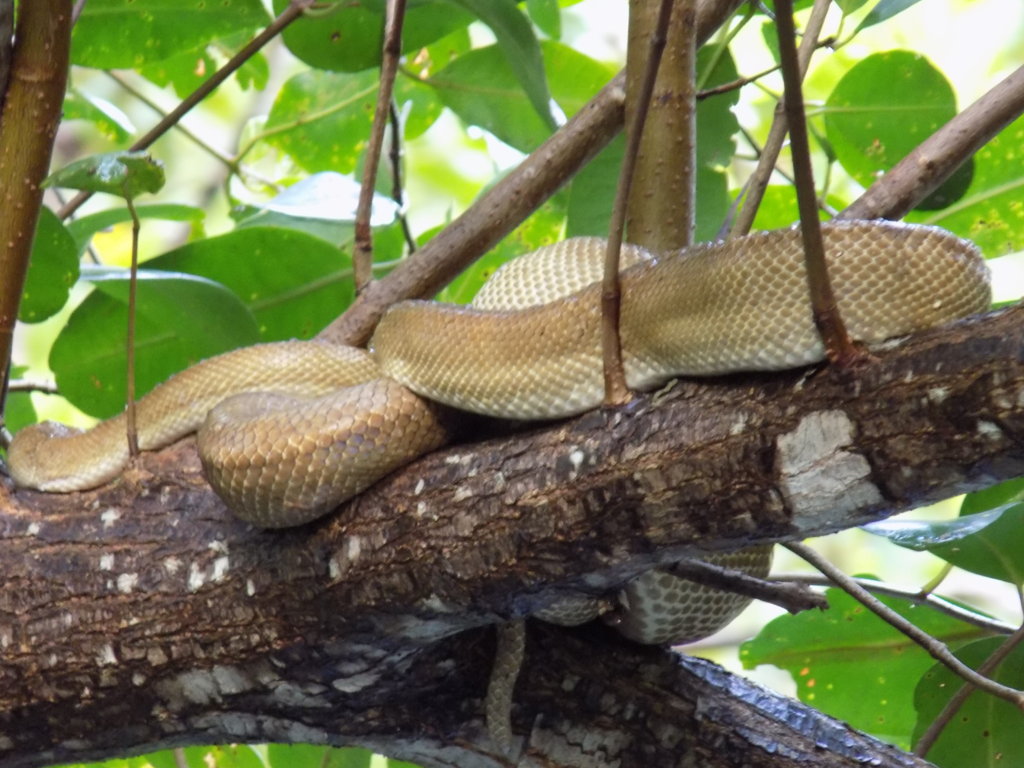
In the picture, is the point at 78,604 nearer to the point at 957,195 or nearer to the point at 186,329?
the point at 186,329

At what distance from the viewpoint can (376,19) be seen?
Result: 2.42 metres

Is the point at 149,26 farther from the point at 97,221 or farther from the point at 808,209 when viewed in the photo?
the point at 808,209

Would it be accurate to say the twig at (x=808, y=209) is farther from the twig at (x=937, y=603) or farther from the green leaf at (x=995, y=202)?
the green leaf at (x=995, y=202)

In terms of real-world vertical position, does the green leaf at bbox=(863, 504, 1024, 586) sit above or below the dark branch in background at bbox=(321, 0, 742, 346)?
below

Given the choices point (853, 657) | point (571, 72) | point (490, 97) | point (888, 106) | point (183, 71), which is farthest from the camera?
point (183, 71)

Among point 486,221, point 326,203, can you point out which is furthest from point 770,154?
point 326,203

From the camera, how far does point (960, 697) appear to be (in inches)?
70.4

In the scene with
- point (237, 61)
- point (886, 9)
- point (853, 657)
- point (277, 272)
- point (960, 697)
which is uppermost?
point (886, 9)

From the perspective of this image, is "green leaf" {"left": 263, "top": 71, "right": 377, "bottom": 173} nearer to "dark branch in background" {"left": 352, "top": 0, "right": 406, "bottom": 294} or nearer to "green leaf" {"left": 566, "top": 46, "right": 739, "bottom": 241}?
"dark branch in background" {"left": 352, "top": 0, "right": 406, "bottom": 294}

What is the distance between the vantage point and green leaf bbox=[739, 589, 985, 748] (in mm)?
2133

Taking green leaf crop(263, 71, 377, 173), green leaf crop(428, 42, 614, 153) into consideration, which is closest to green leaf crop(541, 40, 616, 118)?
green leaf crop(428, 42, 614, 153)

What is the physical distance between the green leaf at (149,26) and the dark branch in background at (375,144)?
1.26 ft

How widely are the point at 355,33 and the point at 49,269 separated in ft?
2.85

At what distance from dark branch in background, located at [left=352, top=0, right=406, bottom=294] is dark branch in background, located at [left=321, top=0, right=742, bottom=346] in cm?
6
